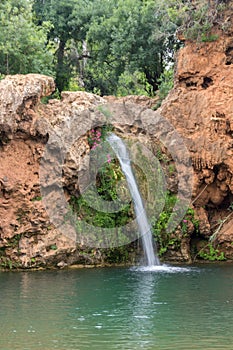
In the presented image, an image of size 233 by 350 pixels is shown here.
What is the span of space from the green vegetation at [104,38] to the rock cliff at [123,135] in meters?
1.79

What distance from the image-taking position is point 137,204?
19156mm

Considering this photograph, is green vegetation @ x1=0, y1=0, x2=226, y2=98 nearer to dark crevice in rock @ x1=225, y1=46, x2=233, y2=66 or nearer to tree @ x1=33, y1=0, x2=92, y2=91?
tree @ x1=33, y1=0, x2=92, y2=91

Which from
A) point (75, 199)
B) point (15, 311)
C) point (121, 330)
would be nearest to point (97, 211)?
point (75, 199)

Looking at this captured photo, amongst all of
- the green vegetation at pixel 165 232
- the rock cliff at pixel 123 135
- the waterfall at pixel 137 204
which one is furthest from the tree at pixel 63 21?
the green vegetation at pixel 165 232

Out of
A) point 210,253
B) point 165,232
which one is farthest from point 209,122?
point 210,253

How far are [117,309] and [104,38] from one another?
19.1 meters

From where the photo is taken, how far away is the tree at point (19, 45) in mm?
25047

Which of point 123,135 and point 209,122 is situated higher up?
point 209,122

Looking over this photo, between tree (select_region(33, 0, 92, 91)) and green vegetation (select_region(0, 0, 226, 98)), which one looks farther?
tree (select_region(33, 0, 92, 91))

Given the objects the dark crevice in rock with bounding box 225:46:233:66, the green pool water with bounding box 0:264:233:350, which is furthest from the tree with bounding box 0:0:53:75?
the green pool water with bounding box 0:264:233:350

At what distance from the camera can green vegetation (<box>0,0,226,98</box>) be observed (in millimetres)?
22562

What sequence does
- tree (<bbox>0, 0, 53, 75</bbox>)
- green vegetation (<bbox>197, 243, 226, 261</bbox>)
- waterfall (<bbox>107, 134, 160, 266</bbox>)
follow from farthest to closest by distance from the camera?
1. tree (<bbox>0, 0, 53, 75</bbox>)
2. green vegetation (<bbox>197, 243, 226, 261</bbox>)
3. waterfall (<bbox>107, 134, 160, 266</bbox>)

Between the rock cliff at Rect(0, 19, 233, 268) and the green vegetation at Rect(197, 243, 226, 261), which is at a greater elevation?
the rock cliff at Rect(0, 19, 233, 268)

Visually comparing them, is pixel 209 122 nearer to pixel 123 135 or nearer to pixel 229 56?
pixel 229 56
